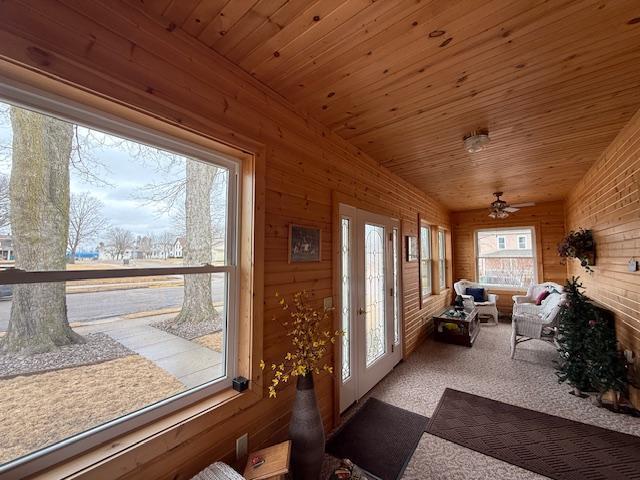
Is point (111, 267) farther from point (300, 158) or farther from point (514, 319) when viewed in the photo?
point (514, 319)

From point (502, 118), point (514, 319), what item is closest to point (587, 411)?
point (514, 319)

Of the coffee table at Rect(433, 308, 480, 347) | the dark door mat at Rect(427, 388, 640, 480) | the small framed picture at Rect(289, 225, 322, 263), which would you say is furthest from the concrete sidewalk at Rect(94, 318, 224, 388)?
the coffee table at Rect(433, 308, 480, 347)

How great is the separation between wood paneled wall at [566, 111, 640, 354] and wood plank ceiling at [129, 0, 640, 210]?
0.29 meters

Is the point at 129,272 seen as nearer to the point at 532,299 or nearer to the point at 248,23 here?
the point at 248,23

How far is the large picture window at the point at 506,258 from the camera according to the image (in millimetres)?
6500

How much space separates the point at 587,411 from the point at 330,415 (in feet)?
8.34

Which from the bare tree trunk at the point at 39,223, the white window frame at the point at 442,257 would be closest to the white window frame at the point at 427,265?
the white window frame at the point at 442,257

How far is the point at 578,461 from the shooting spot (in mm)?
2021

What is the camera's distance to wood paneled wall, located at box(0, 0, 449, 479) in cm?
105

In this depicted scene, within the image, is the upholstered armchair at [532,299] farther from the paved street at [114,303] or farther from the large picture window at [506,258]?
the paved street at [114,303]

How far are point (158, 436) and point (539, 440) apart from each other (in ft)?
9.42

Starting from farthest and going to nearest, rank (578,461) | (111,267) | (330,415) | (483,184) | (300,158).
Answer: (483,184) → (330,415) → (300,158) → (578,461) → (111,267)

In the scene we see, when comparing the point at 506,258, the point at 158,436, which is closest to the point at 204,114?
the point at 158,436

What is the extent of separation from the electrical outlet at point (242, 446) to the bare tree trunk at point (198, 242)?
0.68 metres
